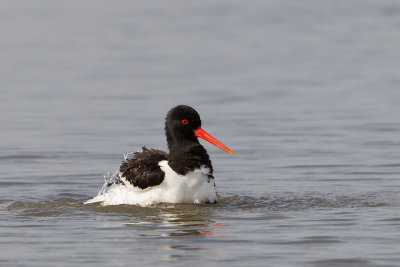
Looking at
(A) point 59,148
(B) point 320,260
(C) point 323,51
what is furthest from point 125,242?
(C) point 323,51

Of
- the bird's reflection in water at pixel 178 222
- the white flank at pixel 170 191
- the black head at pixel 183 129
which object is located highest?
the black head at pixel 183 129

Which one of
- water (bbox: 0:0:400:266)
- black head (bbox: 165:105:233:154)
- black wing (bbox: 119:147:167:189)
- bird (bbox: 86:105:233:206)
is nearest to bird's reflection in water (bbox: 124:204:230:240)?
water (bbox: 0:0:400:266)

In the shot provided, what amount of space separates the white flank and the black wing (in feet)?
0.23

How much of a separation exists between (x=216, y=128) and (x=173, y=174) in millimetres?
→ 6590

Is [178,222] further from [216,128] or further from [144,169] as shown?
[216,128]

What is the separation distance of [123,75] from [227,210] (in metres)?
13.4

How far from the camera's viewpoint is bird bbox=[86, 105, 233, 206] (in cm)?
1184

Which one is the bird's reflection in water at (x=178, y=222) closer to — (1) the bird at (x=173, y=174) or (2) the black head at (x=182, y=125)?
(1) the bird at (x=173, y=174)

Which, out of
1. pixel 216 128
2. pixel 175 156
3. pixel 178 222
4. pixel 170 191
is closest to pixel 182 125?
pixel 175 156

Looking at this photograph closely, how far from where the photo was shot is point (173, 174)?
11875mm

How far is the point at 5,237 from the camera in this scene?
1037 cm

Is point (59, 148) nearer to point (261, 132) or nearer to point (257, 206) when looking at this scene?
point (261, 132)

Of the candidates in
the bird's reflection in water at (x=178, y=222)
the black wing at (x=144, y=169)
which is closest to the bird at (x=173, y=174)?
the black wing at (x=144, y=169)

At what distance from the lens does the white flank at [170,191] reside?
11.8 meters
